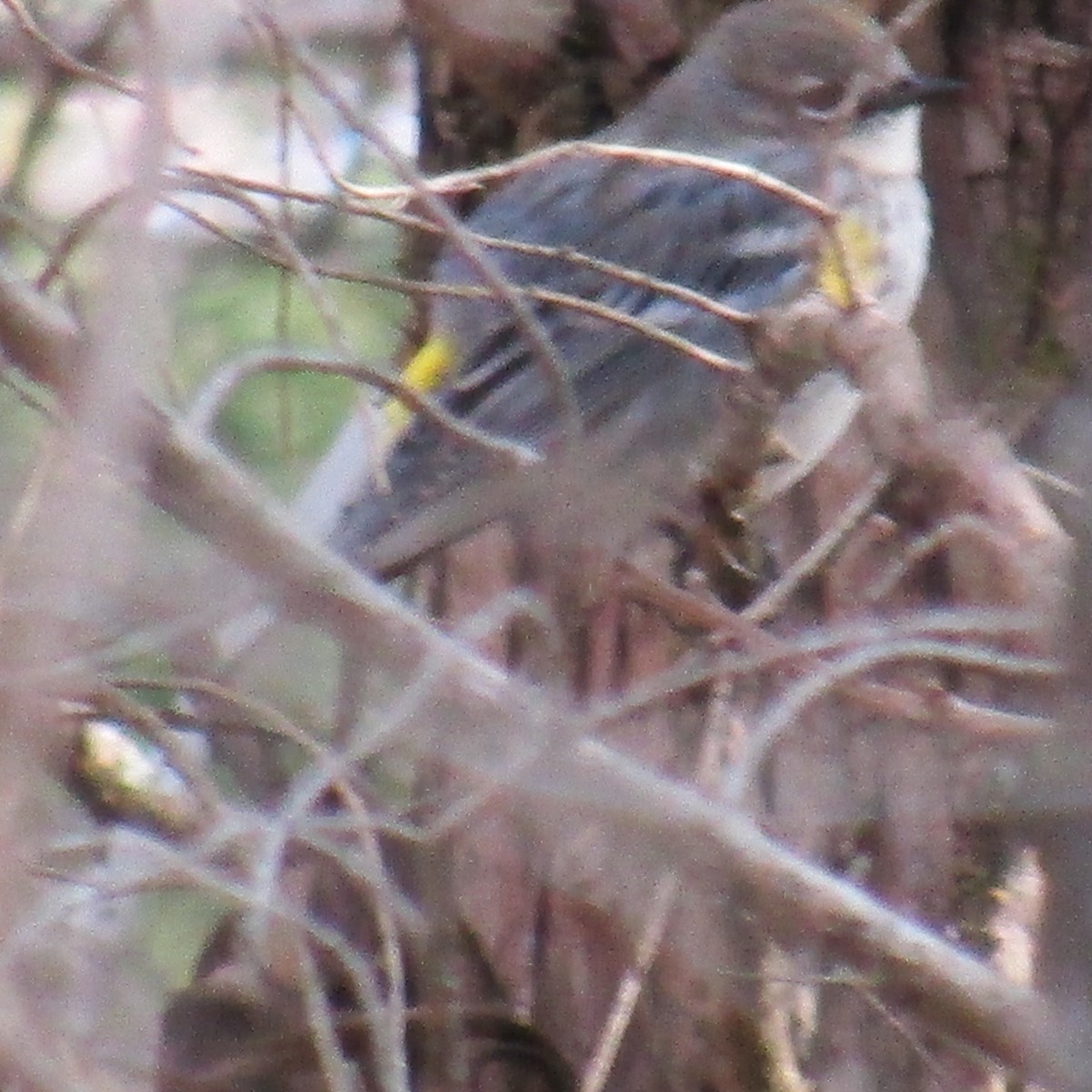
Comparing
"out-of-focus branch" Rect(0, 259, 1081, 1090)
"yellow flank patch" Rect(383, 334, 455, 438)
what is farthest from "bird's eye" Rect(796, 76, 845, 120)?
"out-of-focus branch" Rect(0, 259, 1081, 1090)

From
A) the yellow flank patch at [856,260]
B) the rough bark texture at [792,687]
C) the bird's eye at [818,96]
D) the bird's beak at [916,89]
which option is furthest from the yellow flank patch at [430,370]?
the bird's eye at [818,96]

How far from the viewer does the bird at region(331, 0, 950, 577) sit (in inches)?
137

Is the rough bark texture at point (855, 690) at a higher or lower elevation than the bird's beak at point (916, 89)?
lower

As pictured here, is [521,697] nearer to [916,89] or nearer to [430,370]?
[430,370]

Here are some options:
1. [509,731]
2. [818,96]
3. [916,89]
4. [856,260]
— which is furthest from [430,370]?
[509,731]

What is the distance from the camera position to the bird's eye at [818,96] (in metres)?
4.29

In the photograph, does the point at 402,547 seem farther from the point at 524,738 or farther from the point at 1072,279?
the point at 1072,279

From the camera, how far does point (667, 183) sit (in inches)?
161

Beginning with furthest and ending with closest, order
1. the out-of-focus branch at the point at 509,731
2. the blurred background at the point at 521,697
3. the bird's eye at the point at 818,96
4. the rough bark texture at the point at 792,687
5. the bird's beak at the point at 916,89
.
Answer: the bird's eye at the point at 818,96 → the bird's beak at the point at 916,89 → the rough bark texture at the point at 792,687 → the blurred background at the point at 521,697 → the out-of-focus branch at the point at 509,731

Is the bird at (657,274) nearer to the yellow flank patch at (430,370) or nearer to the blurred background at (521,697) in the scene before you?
the yellow flank patch at (430,370)

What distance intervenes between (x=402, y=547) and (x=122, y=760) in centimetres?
72

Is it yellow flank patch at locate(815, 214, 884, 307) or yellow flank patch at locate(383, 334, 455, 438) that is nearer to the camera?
yellow flank patch at locate(815, 214, 884, 307)

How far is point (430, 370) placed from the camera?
380 centimetres

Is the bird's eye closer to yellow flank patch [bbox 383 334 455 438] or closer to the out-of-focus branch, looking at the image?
yellow flank patch [bbox 383 334 455 438]
